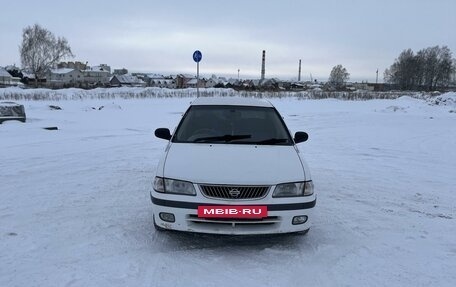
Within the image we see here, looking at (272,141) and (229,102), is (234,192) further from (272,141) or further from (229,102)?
(229,102)

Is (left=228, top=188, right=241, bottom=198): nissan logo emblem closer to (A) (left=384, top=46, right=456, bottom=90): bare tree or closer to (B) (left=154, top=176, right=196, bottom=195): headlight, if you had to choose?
(B) (left=154, top=176, right=196, bottom=195): headlight

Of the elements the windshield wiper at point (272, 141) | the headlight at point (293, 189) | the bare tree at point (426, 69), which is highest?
the bare tree at point (426, 69)

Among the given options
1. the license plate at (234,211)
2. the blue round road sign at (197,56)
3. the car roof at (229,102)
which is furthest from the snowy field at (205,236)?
the blue round road sign at (197,56)

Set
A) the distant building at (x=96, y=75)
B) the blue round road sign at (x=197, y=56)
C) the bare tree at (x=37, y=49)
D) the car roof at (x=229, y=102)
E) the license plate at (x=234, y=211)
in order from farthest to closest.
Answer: the distant building at (x=96, y=75)
the bare tree at (x=37, y=49)
the blue round road sign at (x=197, y=56)
the car roof at (x=229, y=102)
the license plate at (x=234, y=211)

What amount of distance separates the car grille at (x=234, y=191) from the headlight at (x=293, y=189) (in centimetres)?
13

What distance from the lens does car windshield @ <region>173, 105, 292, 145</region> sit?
5016mm

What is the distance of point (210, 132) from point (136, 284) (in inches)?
88.8

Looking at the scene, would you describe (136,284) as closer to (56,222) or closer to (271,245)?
(271,245)

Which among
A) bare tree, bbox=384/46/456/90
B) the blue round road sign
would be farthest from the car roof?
bare tree, bbox=384/46/456/90

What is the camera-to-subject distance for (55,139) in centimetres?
1066

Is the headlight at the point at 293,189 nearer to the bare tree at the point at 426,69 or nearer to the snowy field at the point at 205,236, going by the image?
the snowy field at the point at 205,236

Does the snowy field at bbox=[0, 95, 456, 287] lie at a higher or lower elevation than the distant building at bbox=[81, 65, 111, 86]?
lower

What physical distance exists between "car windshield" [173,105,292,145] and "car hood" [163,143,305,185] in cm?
22

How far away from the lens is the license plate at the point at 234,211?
383 centimetres
